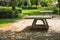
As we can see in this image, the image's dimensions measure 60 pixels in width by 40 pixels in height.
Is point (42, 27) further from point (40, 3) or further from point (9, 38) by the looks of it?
point (40, 3)

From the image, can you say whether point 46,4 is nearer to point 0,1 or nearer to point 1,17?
point 0,1

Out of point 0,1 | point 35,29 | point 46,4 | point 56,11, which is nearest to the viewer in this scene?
point 35,29

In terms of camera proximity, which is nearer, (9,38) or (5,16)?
(9,38)

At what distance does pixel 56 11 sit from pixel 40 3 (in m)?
20.2

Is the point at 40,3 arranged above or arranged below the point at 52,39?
below

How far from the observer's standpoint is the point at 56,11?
74.1 feet

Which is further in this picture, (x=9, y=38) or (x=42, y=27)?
(x=42, y=27)

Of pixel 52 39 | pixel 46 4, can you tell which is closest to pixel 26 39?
pixel 52 39

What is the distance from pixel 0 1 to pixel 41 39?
30.5m

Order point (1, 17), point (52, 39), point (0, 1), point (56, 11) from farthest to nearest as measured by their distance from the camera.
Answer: point (0, 1)
point (56, 11)
point (1, 17)
point (52, 39)

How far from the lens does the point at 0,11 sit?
55.8 ft

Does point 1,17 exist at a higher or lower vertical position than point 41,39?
lower

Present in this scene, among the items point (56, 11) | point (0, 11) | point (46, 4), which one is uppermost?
point (0, 11)

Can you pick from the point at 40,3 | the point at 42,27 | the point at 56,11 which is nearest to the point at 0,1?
the point at 40,3
